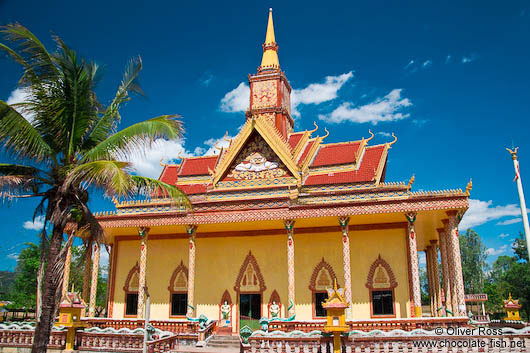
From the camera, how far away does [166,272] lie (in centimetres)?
2078

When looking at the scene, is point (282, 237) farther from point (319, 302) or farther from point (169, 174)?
point (169, 174)

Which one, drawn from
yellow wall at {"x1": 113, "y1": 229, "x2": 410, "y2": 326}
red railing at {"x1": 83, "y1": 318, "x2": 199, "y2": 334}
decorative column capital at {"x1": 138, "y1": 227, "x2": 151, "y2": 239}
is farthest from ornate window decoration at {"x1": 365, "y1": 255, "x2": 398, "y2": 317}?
decorative column capital at {"x1": 138, "y1": 227, "x2": 151, "y2": 239}

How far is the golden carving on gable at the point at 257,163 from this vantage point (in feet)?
64.9

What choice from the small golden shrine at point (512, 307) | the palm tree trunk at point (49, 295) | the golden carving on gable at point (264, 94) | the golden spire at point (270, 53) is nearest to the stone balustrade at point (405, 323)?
the small golden shrine at point (512, 307)

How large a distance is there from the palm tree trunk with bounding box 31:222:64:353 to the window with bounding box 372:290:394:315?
41.4 ft

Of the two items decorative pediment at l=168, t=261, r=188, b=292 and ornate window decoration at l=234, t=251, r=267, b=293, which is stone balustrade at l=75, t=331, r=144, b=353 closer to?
decorative pediment at l=168, t=261, r=188, b=292

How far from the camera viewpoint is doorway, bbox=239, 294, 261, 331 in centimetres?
1924

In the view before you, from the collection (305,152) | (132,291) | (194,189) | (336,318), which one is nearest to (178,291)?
(132,291)

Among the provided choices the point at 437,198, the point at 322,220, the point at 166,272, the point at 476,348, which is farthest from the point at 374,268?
the point at 166,272

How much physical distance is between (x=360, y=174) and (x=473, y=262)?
152 ft

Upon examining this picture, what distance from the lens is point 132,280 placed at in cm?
2092

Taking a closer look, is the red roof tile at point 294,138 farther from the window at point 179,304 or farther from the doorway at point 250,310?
the window at point 179,304

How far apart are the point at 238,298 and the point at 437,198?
30.8ft

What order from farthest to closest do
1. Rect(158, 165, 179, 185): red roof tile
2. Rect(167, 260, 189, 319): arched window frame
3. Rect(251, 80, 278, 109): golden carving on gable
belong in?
Rect(158, 165, 179, 185): red roof tile, Rect(251, 80, 278, 109): golden carving on gable, Rect(167, 260, 189, 319): arched window frame
